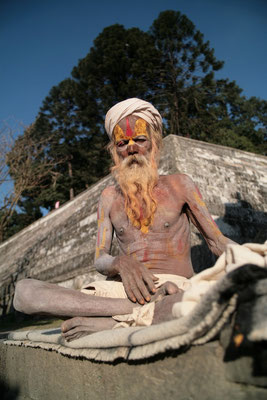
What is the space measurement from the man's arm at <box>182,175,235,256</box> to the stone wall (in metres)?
2.20

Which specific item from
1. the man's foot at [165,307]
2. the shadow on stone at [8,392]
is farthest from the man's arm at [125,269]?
the shadow on stone at [8,392]

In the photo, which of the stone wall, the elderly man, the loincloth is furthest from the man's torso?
the stone wall

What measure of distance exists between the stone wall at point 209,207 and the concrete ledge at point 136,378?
277 cm

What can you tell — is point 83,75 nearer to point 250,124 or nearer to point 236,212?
point 250,124

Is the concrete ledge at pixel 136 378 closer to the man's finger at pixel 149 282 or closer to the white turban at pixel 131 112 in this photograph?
the man's finger at pixel 149 282

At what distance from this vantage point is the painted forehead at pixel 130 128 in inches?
103

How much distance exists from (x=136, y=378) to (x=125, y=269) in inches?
26.0

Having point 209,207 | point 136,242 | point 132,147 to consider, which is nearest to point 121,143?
point 132,147

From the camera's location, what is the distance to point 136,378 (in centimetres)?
127

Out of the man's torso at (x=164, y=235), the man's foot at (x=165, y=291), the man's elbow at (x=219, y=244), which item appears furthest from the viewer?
the man's torso at (x=164, y=235)

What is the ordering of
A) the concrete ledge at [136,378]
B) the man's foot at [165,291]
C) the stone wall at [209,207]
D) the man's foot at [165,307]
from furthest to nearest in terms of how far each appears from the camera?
the stone wall at [209,207] → the man's foot at [165,291] → the man's foot at [165,307] → the concrete ledge at [136,378]

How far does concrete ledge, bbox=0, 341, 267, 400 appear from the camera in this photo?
96cm

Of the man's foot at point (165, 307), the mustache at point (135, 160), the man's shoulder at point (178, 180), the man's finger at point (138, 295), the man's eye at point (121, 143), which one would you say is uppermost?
the man's eye at point (121, 143)

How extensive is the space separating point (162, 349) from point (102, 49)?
24693 mm
